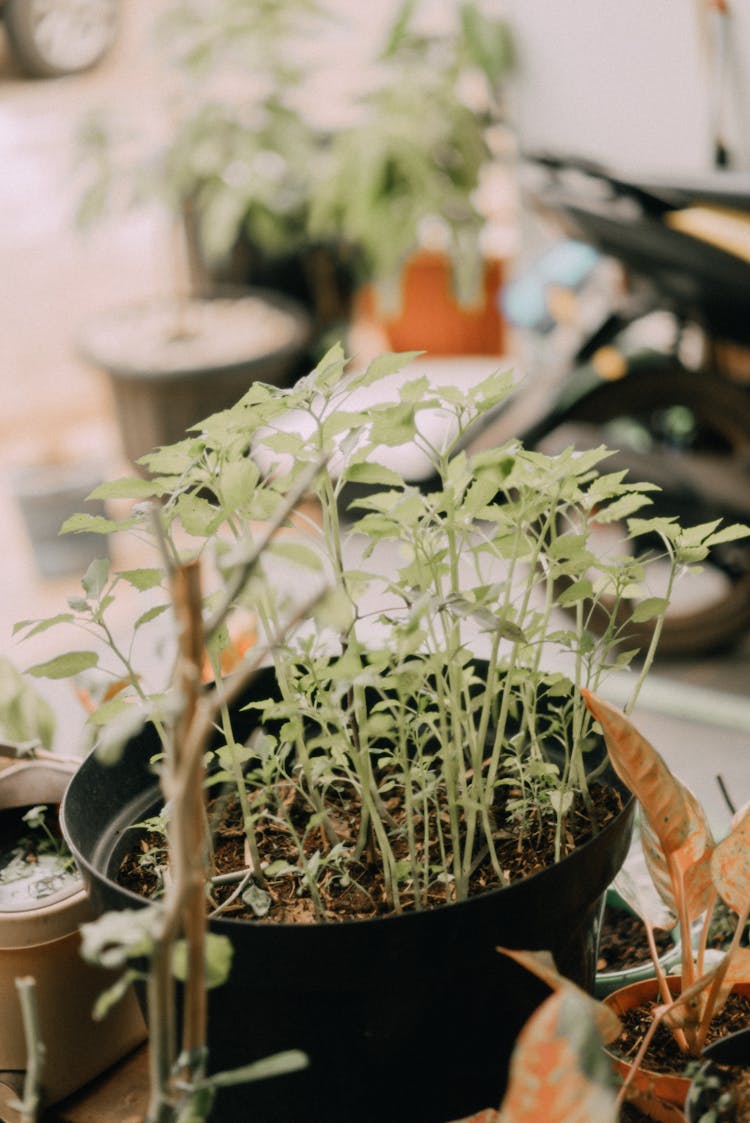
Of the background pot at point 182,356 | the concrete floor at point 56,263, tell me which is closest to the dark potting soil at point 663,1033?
the background pot at point 182,356

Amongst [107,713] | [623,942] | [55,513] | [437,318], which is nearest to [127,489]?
[107,713]

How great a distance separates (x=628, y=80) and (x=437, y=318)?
1376mm

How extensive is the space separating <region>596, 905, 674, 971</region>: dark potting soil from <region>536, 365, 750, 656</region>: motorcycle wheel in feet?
3.67

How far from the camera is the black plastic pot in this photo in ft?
2.02

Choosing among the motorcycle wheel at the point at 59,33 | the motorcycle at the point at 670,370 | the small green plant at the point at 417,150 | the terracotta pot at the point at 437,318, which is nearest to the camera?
the motorcycle at the point at 670,370

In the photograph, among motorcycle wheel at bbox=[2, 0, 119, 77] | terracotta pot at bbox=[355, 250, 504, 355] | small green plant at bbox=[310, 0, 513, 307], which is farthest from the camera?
motorcycle wheel at bbox=[2, 0, 119, 77]

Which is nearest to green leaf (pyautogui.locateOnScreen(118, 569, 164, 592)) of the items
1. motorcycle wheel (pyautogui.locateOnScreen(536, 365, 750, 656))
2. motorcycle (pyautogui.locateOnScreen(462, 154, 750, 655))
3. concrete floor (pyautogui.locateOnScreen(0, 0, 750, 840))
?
motorcycle (pyautogui.locateOnScreen(462, 154, 750, 655))

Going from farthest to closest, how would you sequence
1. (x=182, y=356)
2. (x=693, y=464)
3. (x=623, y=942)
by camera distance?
1. (x=182, y=356)
2. (x=693, y=464)
3. (x=623, y=942)

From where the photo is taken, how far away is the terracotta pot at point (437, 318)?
3.85 meters

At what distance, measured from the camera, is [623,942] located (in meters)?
0.97

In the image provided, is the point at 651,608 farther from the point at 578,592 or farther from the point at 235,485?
the point at 235,485

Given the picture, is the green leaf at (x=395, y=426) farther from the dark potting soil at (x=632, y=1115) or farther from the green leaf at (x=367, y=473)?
the dark potting soil at (x=632, y=1115)

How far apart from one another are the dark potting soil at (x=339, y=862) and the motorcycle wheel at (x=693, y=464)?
4.30ft

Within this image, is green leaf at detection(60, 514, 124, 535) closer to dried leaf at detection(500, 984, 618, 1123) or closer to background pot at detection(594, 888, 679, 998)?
dried leaf at detection(500, 984, 618, 1123)
